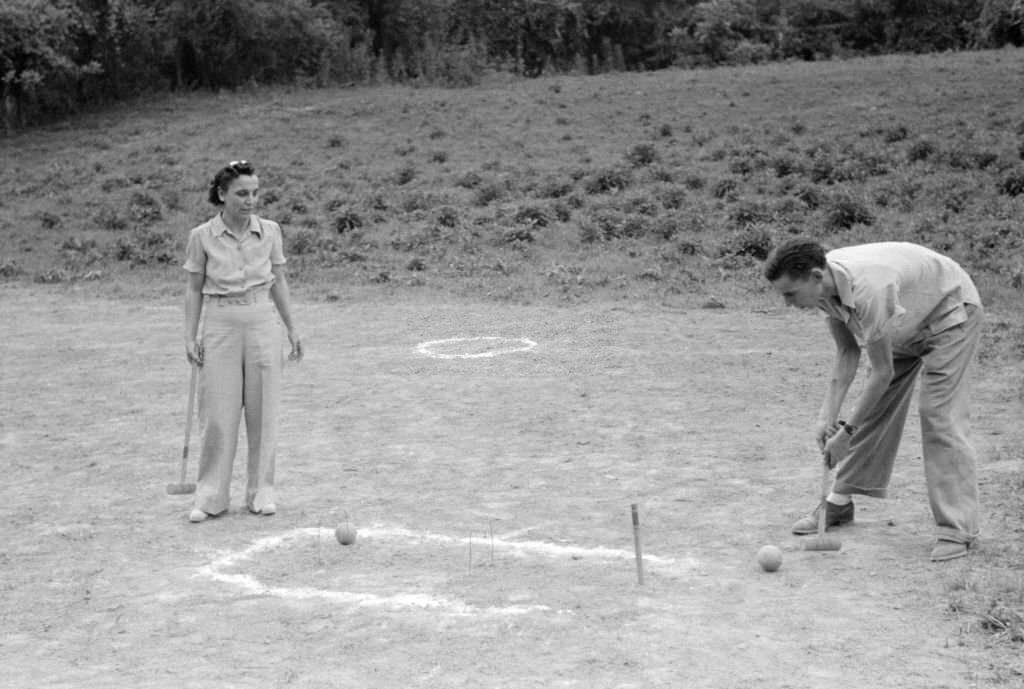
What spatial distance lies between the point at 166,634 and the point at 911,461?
5282 millimetres

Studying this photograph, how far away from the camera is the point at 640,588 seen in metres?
7.00

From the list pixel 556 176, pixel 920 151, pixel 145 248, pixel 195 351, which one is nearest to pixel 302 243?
pixel 145 248

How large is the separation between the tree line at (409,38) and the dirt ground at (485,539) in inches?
720

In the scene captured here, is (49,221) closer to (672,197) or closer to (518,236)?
(518,236)

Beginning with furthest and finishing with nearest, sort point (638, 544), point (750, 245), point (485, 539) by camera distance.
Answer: point (750, 245)
point (485, 539)
point (638, 544)

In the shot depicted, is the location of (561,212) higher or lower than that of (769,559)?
lower

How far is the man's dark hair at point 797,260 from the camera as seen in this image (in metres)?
6.75

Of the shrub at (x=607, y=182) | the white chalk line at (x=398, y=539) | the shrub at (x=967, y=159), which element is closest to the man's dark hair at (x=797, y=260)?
the white chalk line at (x=398, y=539)

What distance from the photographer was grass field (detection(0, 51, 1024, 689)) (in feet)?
20.7

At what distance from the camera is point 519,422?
11414 mm

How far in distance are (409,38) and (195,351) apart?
39898 millimetres

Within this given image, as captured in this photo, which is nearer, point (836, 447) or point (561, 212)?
point (836, 447)

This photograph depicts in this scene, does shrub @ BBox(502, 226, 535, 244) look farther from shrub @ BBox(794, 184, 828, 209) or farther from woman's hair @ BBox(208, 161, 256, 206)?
woman's hair @ BBox(208, 161, 256, 206)

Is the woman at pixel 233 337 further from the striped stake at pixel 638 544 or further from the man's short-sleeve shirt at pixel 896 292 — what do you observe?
the man's short-sleeve shirt at pixel 896 292
